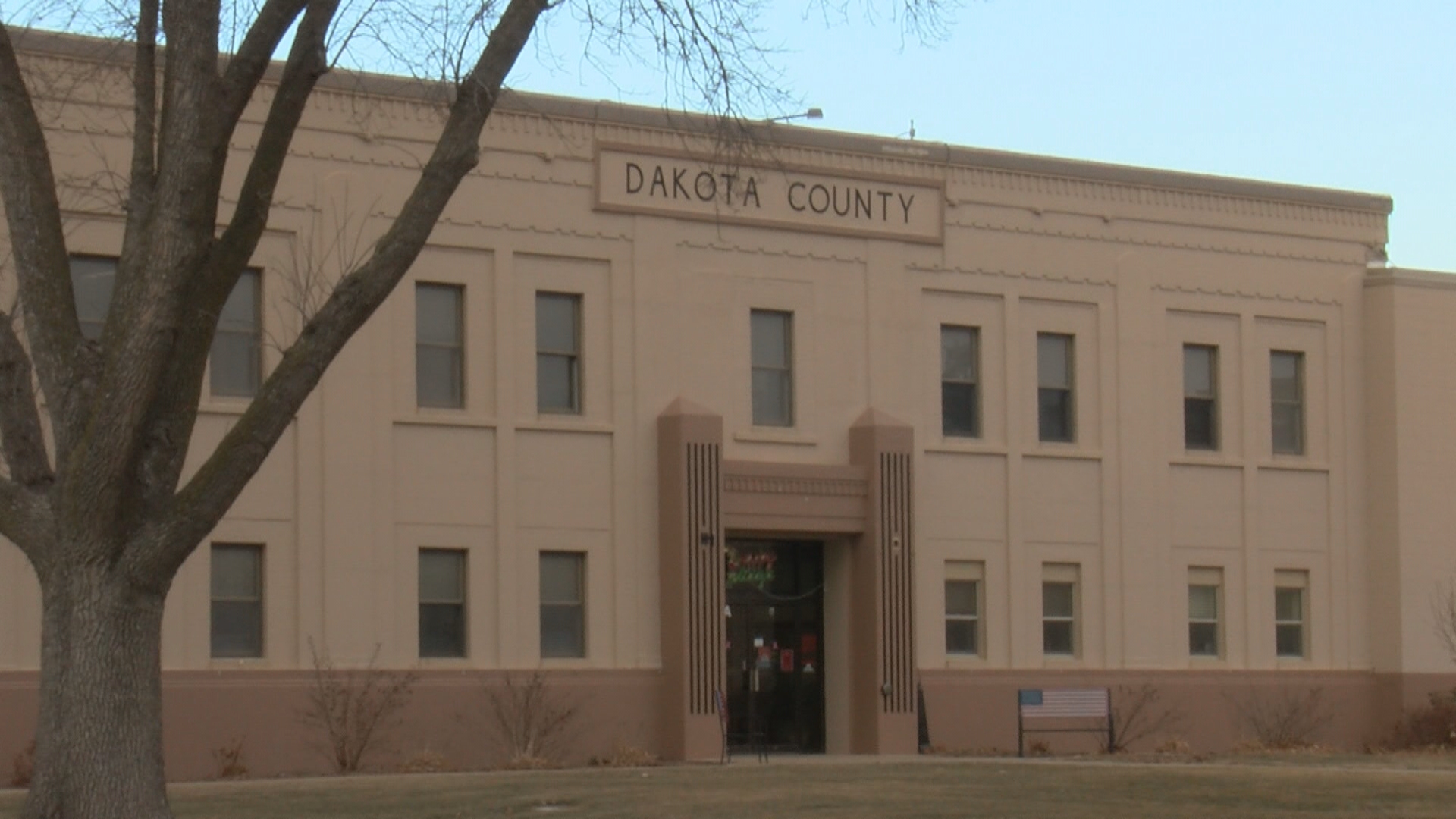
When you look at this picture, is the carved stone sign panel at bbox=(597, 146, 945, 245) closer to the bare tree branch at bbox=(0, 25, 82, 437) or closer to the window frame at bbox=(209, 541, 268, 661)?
the window frame at bbox=(209, 541, 268, 661)

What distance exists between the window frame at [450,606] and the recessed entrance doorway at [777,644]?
4.42 metres

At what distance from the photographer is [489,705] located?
98.7 ft

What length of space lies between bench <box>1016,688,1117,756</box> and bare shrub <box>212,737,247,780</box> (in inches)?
436

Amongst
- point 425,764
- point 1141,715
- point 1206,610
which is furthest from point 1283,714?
point 425,764

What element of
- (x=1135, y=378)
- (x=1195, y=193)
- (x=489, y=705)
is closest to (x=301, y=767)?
(x=489, y=705)

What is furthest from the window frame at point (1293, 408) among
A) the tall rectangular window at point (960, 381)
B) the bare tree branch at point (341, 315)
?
the bare tree branch at point (341, 315)

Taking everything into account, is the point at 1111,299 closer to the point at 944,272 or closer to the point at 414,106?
the point at 944,272

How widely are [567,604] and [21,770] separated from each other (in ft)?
26.3

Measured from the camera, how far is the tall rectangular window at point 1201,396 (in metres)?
36.8

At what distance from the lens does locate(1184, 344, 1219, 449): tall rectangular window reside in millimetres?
36812

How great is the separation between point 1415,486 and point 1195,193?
622 centimetres

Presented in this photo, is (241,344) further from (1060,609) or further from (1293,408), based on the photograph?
(1293,408)

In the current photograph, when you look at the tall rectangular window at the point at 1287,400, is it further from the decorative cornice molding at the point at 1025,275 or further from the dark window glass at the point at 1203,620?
the decorative cornice molding at the point at 1025,275

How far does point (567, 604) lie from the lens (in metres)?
31.3
